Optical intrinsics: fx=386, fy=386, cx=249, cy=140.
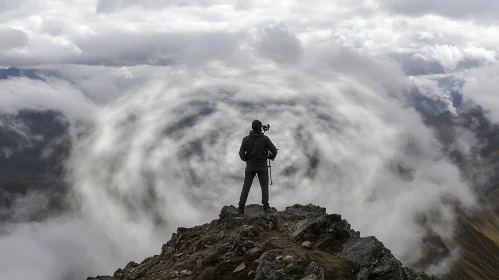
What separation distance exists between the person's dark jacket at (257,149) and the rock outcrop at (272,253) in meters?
3.22

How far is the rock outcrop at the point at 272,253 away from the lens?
54.8 feet

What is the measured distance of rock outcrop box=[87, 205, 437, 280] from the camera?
1670 centimetres

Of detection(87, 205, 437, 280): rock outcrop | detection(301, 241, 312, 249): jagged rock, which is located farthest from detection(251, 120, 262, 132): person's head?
detection(301, 241, 312, 249): jagged rock

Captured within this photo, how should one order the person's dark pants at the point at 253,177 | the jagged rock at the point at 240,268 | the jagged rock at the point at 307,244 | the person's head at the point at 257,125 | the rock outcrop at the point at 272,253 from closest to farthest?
the rock outcrop at the point at 272,253 < the jagged rock at the point at 240,268 < the jagged rock at the point at 307,244 < the person's head at the point at 257,125 < the person's dark pants at the point at 253,177

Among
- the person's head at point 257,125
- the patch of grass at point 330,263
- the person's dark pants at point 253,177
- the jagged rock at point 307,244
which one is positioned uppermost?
the person's head at point 257,125

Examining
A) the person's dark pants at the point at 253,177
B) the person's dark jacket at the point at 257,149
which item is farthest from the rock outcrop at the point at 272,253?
the person's dark jacket at the point at 257,149

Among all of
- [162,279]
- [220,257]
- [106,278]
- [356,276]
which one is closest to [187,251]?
[162,279]

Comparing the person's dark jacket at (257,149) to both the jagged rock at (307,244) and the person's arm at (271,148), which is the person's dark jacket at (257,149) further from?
the jagged rock at (307,244)

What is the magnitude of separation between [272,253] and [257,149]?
304 inches

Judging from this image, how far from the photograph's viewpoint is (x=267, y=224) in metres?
22.7

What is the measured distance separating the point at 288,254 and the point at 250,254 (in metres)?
1.99

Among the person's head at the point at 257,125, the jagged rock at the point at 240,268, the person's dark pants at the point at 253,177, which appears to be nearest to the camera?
the jagged rock at the point at 240,268

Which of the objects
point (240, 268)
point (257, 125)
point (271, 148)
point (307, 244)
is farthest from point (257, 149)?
point (240, 268)

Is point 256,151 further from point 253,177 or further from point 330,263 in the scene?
point 330,263
